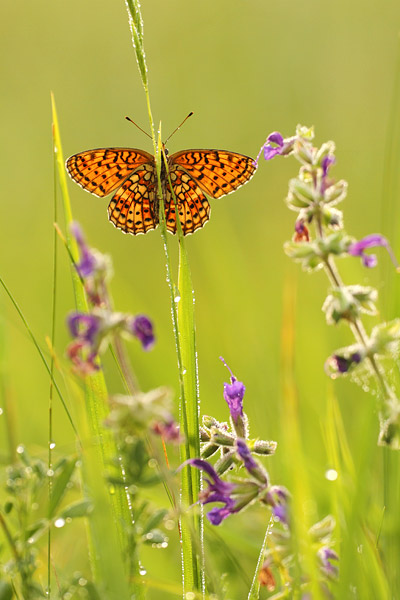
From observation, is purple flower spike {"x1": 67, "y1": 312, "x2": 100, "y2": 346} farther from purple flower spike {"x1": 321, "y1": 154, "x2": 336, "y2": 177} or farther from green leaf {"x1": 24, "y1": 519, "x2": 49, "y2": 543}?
purple flower spike {"x1": 321, "y1": 154, "x2": 336, "y2": 177}

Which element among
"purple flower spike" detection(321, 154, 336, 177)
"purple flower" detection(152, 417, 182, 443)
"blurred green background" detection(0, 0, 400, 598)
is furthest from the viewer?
"blurred green background" detection(0, 0, 400, 598)

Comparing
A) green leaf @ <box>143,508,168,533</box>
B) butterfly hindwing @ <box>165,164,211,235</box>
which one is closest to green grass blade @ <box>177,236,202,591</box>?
green leaf @ <box>143,508,168,533</box>

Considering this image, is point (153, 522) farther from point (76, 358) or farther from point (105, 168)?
point (105, 168)

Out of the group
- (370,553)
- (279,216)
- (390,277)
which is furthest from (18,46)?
(370,553)

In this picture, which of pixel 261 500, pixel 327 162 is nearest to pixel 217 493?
pixel 261 500

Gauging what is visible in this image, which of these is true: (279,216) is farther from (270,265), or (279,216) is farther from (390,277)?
(390,277)

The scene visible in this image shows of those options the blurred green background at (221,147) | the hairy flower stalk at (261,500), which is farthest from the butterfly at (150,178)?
the hairy flower stalk at (261,500)

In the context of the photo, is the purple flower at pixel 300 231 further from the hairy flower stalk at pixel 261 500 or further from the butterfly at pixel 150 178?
the butterfly at pixel 150 178
